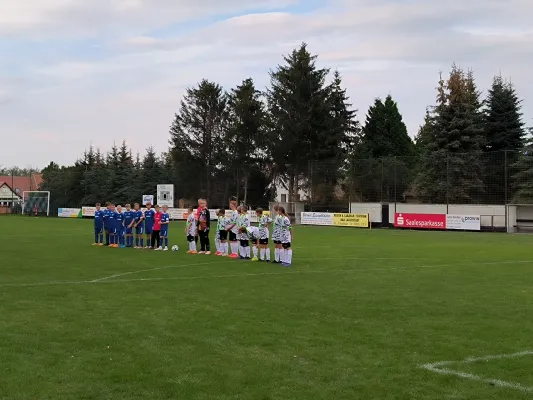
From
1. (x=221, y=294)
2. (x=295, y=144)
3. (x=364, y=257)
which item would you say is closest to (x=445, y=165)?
(x=295, y=144)

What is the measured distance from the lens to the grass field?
608 centimetres

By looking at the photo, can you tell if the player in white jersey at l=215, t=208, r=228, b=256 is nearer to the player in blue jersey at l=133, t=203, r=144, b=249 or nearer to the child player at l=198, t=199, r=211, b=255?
the child player at l=198, t=199, r=211, b=255

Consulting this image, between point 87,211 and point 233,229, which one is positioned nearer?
point 233,229

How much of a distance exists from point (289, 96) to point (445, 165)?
960 inches

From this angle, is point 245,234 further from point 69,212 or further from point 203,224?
point 69,212

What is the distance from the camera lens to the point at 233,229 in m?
20.5

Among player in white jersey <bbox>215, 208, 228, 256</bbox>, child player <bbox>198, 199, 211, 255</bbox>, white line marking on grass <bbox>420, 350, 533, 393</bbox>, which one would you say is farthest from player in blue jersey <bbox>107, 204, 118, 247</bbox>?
white line marking on grass <bbox>420, 350, 533, 393</bbox>

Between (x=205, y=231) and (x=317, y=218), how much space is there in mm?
28836

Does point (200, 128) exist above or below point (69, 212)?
above

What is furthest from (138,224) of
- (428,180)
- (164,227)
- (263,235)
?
(428,180)

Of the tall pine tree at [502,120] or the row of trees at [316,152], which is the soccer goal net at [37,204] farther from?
the tall pine tree at [502,120]

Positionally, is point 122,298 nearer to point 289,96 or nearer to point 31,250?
point 31,250

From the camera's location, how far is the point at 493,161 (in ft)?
141

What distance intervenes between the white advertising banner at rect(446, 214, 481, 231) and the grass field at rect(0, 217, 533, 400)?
83.7 feet
